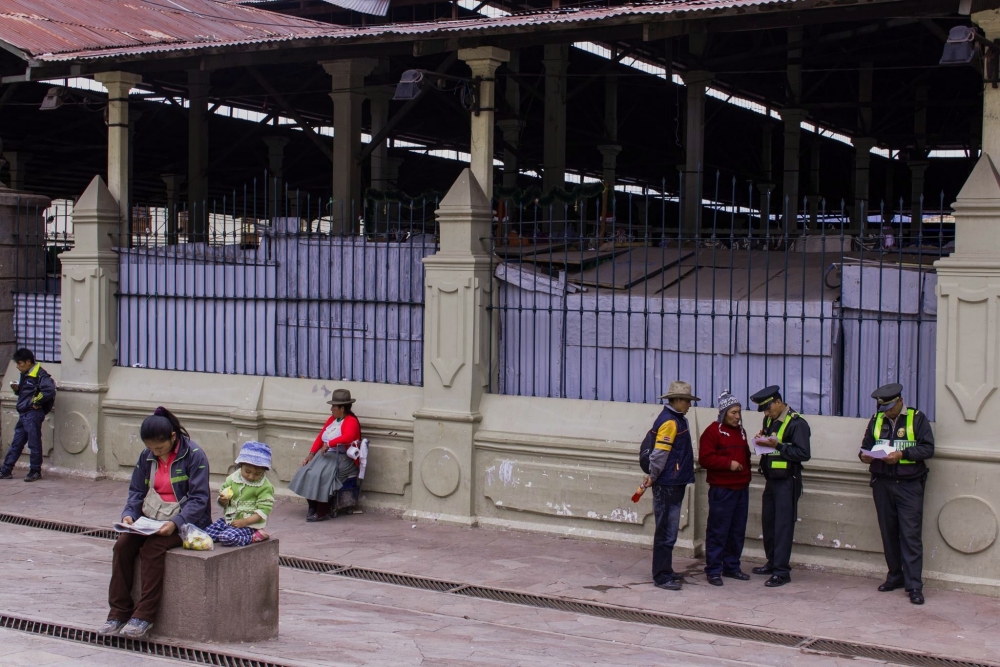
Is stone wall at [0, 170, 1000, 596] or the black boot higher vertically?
stone wall at [0, 170, 1000, 596]

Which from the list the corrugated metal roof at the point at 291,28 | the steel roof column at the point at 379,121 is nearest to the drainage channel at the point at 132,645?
the corrugated metal roof at the point at 291,28

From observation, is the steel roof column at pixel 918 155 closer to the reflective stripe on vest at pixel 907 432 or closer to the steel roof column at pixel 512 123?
the steel roof column at pixel 512 123

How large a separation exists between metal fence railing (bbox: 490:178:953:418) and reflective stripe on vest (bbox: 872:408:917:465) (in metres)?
0.75

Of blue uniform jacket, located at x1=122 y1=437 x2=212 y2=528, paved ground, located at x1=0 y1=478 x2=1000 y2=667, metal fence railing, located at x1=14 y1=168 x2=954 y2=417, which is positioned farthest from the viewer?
metal fence railing, located at x1=14 y1=168 x2=954 y2=417

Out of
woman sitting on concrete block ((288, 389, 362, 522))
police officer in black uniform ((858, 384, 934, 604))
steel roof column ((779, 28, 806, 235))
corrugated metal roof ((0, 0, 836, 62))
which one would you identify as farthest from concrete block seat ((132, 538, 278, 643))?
steel roof column ((779, 28, 806, 235))

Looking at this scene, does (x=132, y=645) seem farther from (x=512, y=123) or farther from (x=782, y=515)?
(x=512, y=123)

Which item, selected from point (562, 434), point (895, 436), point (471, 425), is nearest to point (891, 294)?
point (895, 436)

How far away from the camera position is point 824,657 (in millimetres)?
6957

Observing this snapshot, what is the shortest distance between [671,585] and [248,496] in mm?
3339

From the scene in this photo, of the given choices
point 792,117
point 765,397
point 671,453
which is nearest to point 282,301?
point 671,453

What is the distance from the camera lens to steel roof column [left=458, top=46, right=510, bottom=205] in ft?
34.3

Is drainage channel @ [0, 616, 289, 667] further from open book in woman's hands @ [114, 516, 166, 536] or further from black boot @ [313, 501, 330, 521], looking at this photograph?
black boot @ [313, 501, 330, 521]

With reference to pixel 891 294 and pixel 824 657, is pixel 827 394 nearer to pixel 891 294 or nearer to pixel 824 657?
pixel 891 294

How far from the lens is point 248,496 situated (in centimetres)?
675
